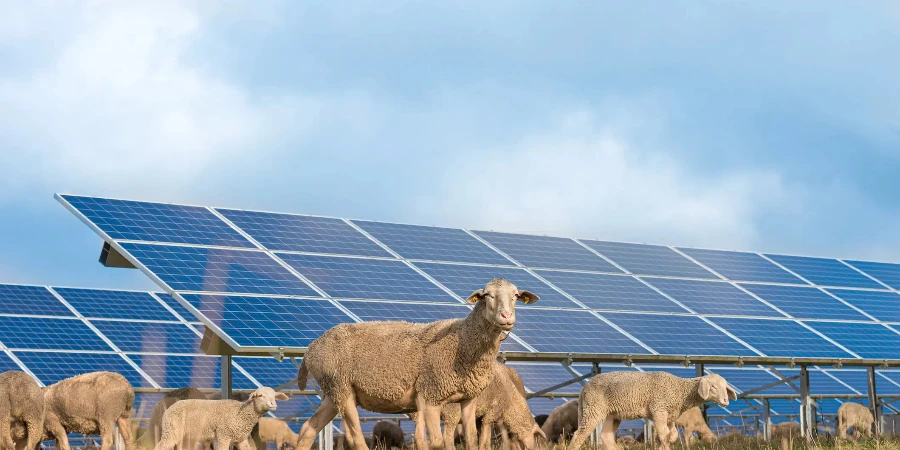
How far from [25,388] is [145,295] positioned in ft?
68.2

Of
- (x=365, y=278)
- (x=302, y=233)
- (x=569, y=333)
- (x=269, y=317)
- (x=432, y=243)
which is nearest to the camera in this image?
(x=269, y=317)

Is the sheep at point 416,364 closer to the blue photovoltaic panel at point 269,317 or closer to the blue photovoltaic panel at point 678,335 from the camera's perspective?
the blue photovoltaic panel at point 269,317

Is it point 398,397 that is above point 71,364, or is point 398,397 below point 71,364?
below

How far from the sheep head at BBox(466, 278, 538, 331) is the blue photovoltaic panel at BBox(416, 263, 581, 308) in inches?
402

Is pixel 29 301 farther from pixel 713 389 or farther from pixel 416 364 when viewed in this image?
pixel 416 364

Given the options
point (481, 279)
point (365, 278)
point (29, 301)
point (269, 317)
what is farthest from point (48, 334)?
point (269, 317)

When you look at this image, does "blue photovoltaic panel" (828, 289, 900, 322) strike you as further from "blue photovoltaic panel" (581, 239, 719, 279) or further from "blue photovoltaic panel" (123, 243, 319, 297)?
"blue photovoltaic panel" (123, 243, 319, 297)

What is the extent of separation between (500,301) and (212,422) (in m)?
5.54

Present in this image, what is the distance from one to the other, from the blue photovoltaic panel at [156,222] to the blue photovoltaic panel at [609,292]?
272 inches

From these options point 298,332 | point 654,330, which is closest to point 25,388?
point 298,332

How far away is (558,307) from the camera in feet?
79.2

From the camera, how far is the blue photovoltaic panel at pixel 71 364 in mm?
27886

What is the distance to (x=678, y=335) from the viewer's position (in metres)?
24.3

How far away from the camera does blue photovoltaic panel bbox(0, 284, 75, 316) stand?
105ft
